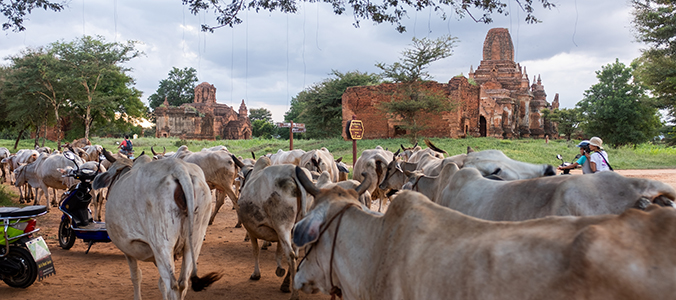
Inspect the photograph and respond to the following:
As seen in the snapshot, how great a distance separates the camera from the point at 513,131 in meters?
38.6

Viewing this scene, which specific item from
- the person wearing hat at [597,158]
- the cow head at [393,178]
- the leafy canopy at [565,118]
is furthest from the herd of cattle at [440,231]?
the leafy canopy at [565,118]

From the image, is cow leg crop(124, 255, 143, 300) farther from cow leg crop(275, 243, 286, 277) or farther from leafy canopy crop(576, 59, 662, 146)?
leafy canopy crop(576, 59, 662, 146)

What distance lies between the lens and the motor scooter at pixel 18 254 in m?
5.28

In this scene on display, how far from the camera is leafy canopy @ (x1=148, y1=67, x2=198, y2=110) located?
72.9 metres

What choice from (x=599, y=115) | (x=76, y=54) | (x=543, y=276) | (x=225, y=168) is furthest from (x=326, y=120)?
(x=543, y=276)

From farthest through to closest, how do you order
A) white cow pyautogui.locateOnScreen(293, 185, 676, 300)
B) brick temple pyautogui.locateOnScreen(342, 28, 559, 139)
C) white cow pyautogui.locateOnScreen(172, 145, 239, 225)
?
brick temple pyautogui.locateOnScreen(342, 28, 559, 139) < white cow pyautogui.locateOnScreen(172, 145, 239, 225) < white cow pyautogui.locateOnScreen(293, 185, 676, 300)

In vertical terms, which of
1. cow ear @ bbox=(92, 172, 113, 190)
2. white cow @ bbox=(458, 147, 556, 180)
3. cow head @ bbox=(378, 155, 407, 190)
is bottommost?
cow head @ bbox=(378, 155, 407, 190)

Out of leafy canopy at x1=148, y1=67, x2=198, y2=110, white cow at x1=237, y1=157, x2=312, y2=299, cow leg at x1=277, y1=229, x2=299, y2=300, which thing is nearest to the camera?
cow leg at x1=277, y1=229, x2=299, y2=300

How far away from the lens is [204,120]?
53844mm

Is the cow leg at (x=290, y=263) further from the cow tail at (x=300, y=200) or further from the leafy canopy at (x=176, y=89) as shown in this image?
the leafy canopy at (x=176, y=89)

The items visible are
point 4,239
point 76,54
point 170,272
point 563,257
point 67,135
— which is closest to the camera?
point 563,257

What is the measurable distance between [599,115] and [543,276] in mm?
42618

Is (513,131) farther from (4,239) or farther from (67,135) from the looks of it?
(67,135)

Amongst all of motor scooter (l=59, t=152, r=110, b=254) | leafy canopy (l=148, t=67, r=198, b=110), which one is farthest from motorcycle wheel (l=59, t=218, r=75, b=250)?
leafy canopy (l=148, t=67, r=198, b=110)
